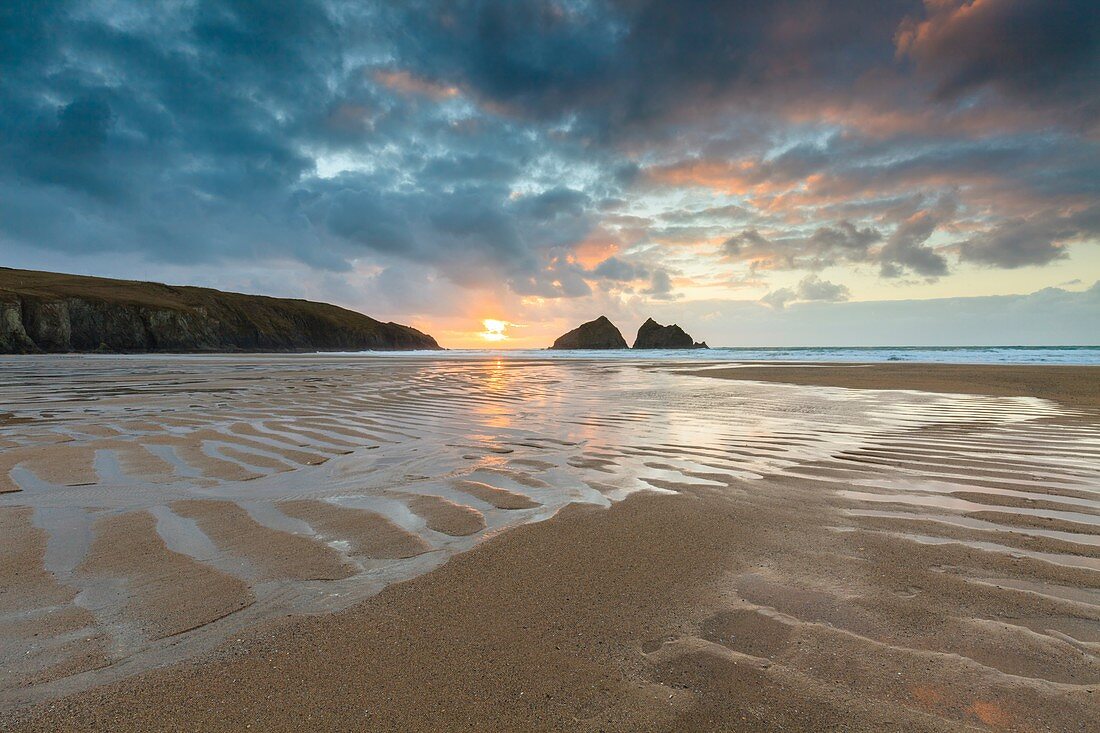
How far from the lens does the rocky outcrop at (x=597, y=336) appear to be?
145m

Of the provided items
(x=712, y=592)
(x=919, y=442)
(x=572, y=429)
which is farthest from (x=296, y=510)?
(x=919, y=442)

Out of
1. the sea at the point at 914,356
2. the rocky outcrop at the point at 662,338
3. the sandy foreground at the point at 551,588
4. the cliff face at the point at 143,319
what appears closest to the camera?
the sandy foreground at the point at 551,588

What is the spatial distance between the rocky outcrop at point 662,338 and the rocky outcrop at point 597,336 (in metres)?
8.43

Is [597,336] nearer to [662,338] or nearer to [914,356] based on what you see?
[662,338]

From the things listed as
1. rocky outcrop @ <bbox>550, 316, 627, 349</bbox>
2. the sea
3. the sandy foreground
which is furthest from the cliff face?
the sandy foreground

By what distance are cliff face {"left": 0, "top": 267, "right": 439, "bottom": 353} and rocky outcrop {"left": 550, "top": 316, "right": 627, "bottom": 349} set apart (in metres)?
63.8

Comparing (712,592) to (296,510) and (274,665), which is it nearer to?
(274,665)

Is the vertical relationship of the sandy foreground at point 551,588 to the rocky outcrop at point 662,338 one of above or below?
below

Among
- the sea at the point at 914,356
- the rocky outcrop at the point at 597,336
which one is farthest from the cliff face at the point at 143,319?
the rocky outcrop at the point at 597,336

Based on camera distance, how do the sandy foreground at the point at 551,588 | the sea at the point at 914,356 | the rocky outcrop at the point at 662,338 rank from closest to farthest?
the sandy foreground at the point at 551,588 → the sea at the point at 914,356 → the rocky outcrop at the point at 662,338

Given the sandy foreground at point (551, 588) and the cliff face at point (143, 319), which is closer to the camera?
the sandy foreground at point (551, 588)

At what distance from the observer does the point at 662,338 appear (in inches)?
5212

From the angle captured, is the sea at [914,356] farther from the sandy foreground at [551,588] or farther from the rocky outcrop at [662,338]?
the rocky outcrop at [662,338]

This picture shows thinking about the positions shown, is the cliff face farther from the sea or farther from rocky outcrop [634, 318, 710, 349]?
rocky outcrop [634, 318, 710, 349]
